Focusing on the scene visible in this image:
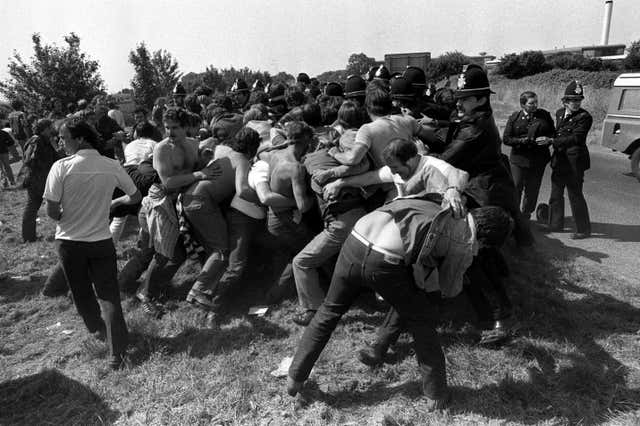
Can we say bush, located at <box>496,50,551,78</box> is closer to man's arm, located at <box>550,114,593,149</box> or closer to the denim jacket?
man's arm, located at <box>550,114,593,149</box>

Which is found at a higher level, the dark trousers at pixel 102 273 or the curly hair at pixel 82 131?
the curly hair at pixel 82 131

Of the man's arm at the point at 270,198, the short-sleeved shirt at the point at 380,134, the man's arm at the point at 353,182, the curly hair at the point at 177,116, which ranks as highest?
the curly hair at the point at 177,116

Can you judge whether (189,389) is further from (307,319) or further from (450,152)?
(450,152)

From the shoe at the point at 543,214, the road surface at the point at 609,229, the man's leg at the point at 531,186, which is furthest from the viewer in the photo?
the shoe at the point at 543,214

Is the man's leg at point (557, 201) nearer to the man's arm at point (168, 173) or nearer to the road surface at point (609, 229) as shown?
the road surface at point (609, 229)

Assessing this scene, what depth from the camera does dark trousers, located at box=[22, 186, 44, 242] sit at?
6.46 m

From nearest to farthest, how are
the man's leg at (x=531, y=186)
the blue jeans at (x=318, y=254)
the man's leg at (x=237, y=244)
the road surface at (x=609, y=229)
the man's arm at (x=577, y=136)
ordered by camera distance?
the blue jeans at (x=318, y=254)
the man's leg at (x=237, y=244)
the road surface at (x=609, y=229)
the man's arm at (x=577, y=136)
the man's leg at (x=531, y=186)

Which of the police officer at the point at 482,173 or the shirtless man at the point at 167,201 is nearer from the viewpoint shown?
the police officer at the point at 482,173

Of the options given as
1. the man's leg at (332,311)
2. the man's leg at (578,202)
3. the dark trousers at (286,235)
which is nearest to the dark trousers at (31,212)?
the dark trousers at (286,235)

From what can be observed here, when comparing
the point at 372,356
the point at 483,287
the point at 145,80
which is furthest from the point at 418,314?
the point at 145,80

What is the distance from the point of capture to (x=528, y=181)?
625cm

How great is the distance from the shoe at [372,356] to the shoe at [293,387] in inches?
22.5

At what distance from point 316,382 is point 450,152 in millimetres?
2112

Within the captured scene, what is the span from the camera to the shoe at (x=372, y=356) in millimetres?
3459
